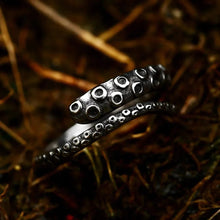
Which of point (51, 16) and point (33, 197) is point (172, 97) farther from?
point (51, 16)

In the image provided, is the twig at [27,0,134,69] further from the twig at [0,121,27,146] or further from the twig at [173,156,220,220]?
the twig at [173,156,220,220]

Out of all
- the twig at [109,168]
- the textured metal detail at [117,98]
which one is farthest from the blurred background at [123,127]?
the textured metal detail at [117,98]

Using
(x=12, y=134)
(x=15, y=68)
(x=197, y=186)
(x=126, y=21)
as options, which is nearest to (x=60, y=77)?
(x=15, y=68)

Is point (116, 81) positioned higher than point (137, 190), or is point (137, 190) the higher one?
point (116, 81)

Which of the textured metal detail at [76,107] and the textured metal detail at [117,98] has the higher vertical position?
the textured metal detail at [76,107]

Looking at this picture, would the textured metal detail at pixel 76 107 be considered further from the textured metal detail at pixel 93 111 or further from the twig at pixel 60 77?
the twig at pixel 60 77

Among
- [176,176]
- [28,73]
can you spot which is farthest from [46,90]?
[176,176]

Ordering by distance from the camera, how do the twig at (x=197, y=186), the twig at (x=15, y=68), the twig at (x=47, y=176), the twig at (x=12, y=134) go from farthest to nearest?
the twig at (x=15, y=68) → the twig at (x=12, y=134) → the twig at (x=47, y=176) → the twig at (x=197, y=186)

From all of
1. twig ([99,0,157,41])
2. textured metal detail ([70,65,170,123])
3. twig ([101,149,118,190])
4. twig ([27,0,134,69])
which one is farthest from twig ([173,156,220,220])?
twig ([99,0,157,41])
